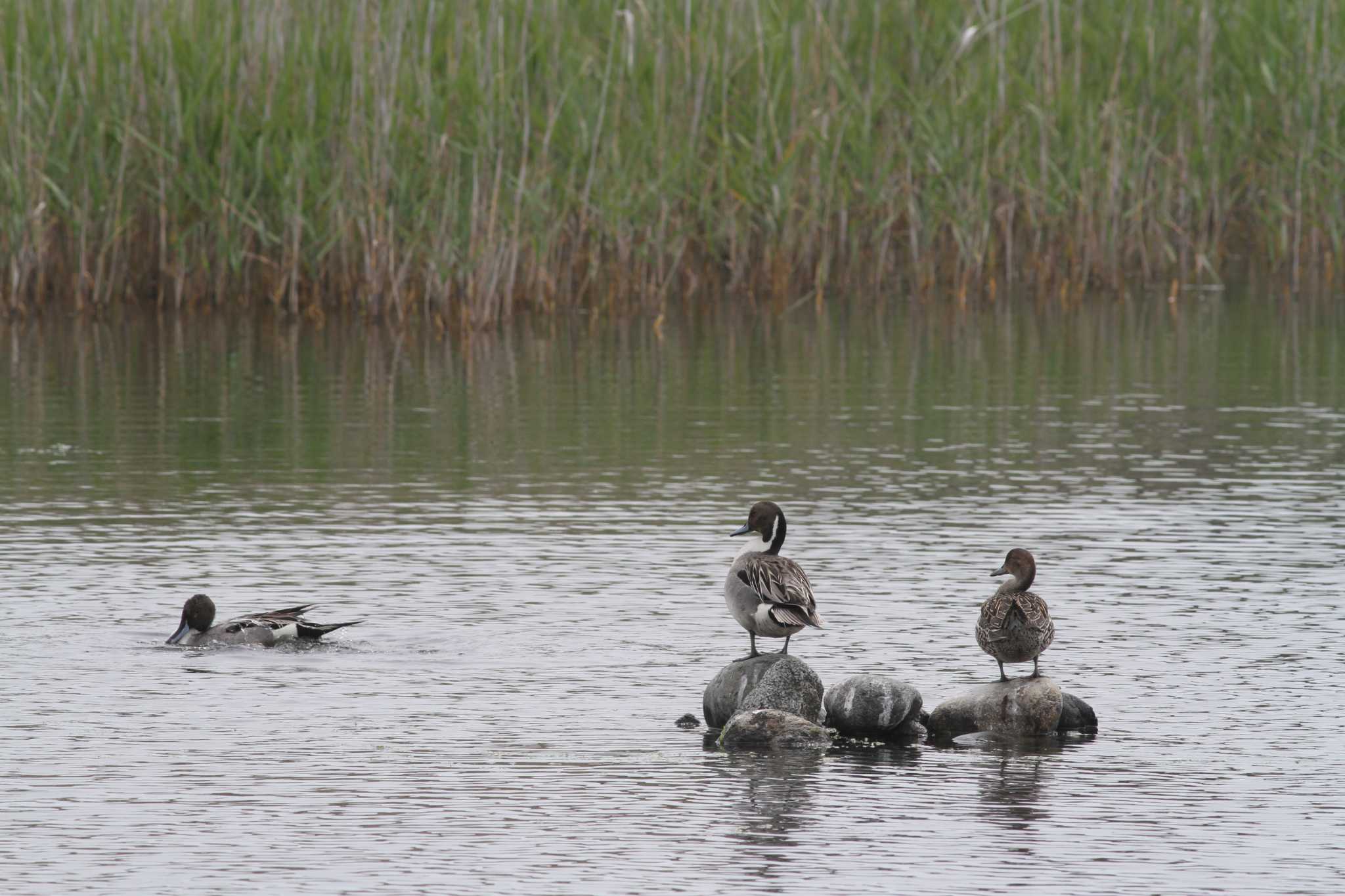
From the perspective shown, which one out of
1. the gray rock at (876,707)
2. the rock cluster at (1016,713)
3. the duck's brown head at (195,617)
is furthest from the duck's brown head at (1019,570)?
the duck's brown head at (195,617)

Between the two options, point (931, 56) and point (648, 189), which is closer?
point (648, 189)

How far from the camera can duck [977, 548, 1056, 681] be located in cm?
864

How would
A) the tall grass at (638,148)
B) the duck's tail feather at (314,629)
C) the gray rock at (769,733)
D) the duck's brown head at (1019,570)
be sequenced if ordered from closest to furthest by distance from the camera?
the gray rock at (769,733)
the duck's brown head at (1019,570)
the duck's tail feather at (314,629)
the tall grass at (638,148)

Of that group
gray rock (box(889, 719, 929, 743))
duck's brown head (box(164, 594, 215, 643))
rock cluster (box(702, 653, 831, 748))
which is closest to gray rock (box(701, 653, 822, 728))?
rock cluster (box(702, 653, 831, 748))

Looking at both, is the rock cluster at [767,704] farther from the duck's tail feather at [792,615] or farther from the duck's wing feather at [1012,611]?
the duck's wing feather at [1012,611]

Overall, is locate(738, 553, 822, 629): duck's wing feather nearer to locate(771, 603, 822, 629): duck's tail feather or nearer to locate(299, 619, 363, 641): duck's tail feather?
locate(771, 603, 822, 629): duck's tail feather

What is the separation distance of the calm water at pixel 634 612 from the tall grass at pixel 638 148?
6.97 feet

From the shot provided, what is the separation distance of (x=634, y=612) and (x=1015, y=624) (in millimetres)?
2276

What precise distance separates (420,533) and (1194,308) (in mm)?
15134

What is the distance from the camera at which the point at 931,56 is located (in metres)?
24.9

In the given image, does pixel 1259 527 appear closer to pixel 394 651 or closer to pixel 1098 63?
pixel 394 651

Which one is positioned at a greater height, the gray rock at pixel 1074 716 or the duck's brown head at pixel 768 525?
the duck's brown head at pixel 768 525

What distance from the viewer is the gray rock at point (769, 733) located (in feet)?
27.0

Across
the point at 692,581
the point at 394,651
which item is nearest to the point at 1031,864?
the point at 394,651
